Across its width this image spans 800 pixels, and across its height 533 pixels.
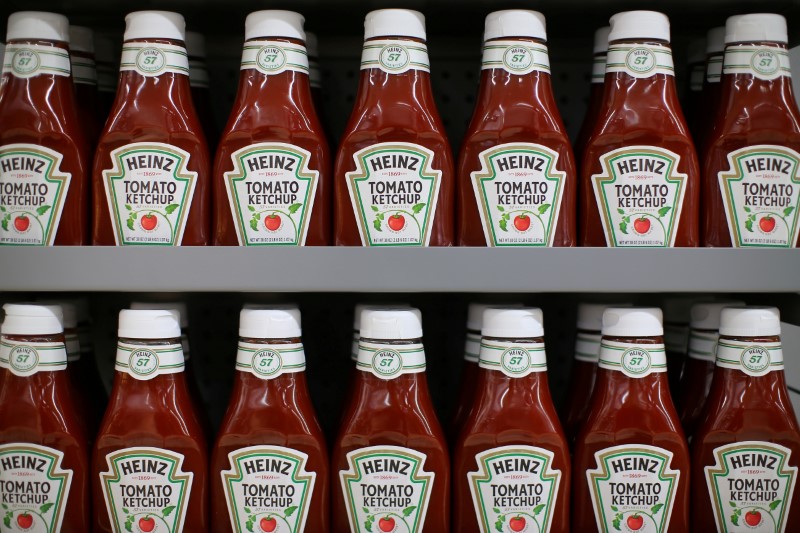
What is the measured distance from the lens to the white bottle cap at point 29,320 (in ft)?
3.86

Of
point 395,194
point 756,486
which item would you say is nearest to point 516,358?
point 395,194

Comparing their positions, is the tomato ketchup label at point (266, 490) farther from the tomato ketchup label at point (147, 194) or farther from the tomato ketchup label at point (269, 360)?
the tomato ketchup label at point (147, 194)

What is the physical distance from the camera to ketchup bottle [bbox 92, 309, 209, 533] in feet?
3.82

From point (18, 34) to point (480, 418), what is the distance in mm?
1011

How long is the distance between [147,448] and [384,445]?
15.1 inches

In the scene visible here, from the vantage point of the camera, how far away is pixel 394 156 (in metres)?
1.18

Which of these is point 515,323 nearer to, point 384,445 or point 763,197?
point 384,445

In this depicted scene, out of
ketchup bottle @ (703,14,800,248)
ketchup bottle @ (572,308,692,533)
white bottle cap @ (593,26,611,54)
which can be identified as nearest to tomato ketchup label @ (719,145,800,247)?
ketchup bottle @ (703,14,800,248)

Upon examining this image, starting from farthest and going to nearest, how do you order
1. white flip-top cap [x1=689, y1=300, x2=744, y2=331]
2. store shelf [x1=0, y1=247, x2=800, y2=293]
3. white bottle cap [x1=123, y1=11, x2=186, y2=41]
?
white flip-top cap [x1=689, y1=300, x2=744, y2=331], white bottle cap [x1=123, y1=11, x2=186, y2=41], store shelf [x1=0, y1=247, x2=800, y2=293]

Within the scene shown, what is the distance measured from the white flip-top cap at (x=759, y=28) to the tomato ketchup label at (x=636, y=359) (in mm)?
554

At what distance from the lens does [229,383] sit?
154 centimetres

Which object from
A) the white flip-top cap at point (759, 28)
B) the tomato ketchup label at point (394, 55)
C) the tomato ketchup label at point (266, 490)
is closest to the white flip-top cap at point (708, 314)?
the white flip-top cap at point (759, 28)

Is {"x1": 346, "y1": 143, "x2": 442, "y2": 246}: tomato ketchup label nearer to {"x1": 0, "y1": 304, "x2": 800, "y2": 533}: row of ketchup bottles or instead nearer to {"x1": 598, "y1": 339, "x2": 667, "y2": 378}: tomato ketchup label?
{"x1": 0, "y1": 304, "x2": 800, "y2": 533}: row of ketchup bottles

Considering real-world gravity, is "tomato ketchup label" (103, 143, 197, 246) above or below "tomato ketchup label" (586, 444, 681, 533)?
above
